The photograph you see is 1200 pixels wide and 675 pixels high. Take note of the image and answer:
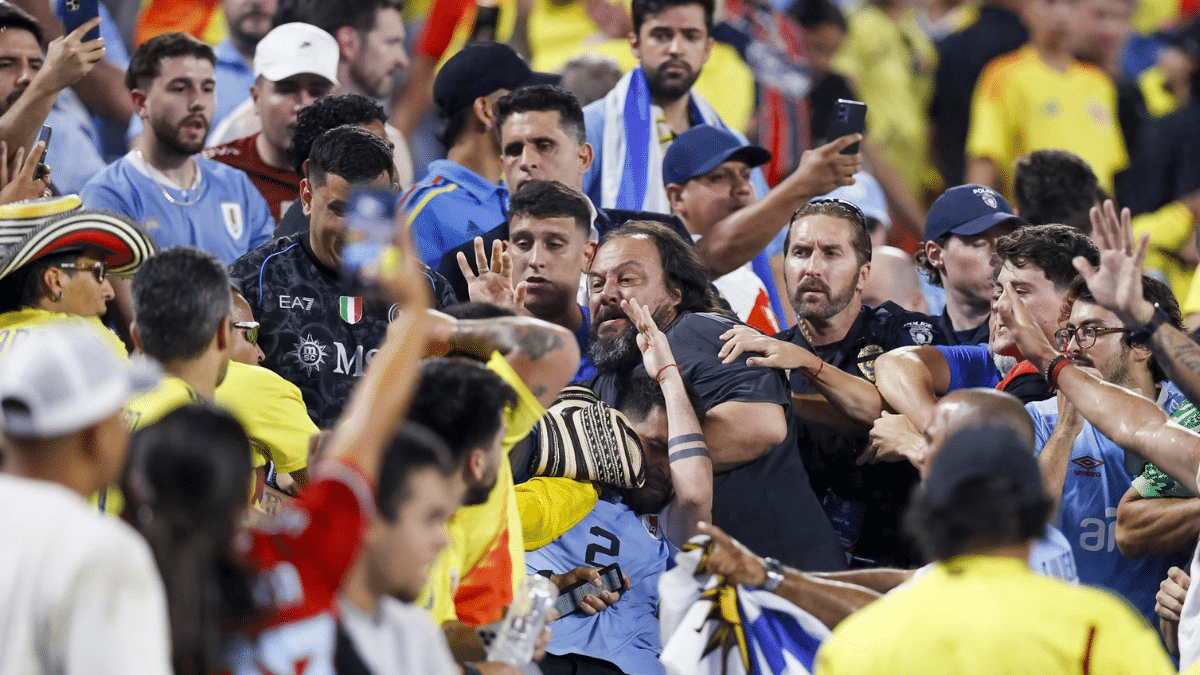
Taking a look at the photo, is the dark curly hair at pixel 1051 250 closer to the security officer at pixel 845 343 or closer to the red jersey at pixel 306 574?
the security officer at pixel 845 343

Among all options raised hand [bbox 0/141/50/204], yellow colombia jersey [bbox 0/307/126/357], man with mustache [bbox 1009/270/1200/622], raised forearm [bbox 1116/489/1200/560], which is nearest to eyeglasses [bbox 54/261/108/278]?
yellow colombia jersey [bbox 0/307/126/357]

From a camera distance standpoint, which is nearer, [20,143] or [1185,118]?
[20,143]

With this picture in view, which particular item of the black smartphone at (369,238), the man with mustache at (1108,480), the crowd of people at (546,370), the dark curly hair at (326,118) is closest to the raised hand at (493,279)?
the crowd of people at (546,370)

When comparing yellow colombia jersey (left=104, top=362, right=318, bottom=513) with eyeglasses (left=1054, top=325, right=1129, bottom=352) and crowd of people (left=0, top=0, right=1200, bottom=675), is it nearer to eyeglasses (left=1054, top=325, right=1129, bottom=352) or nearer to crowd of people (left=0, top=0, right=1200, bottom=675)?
crowd of people (left=0, top=0, right=1200, bottom=675)

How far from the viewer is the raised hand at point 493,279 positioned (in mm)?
5867

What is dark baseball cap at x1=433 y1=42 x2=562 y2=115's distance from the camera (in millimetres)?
8016

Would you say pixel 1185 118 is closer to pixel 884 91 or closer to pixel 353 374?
pixel 884 91

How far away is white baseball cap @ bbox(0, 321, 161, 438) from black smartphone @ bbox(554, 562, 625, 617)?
257cm

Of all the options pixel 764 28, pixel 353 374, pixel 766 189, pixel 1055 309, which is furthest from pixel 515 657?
pixel 764 28

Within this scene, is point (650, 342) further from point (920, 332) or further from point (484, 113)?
point (484, 113)

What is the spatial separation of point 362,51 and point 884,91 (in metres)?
4.44

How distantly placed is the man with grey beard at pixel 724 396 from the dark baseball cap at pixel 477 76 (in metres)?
2.02

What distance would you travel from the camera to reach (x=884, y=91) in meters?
11.9

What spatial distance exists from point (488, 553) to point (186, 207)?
344 centimetres
